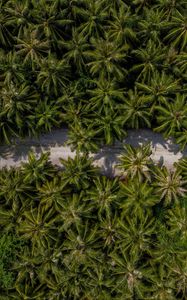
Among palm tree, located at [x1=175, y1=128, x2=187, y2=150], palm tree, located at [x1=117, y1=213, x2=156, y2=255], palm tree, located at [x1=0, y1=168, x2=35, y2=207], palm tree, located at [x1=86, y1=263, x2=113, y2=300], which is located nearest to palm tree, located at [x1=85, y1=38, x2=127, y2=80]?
palm tree, located at [x1=175, y1=128, x2=187, y2=150]

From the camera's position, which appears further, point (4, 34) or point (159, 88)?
A: point (4, 34)

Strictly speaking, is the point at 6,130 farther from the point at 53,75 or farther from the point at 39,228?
the point at 39,228

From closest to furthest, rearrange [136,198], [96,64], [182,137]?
[136,198], [96,64], [182,137]

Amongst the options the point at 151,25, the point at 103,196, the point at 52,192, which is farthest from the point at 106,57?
the point at 52,192

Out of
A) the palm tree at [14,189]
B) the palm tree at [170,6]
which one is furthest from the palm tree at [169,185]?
the palm tree at [170,6]

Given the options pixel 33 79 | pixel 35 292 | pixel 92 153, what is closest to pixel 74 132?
pixel 92 153

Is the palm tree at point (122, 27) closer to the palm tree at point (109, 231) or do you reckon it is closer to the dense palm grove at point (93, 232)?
the dense palm grove at point (93, 232)

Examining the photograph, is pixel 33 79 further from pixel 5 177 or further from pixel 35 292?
pixel 35 292
